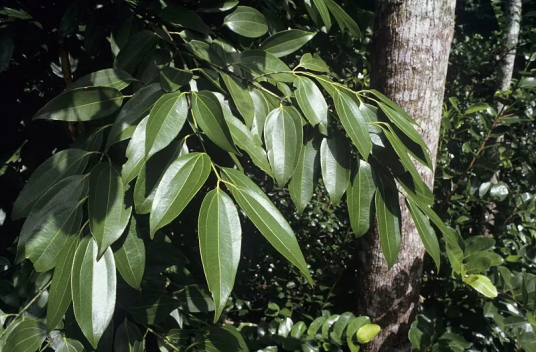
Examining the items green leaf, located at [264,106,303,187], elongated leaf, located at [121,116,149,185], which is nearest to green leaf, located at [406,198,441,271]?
green leaf, located at [264,106,303,187]

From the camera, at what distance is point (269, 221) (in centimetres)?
63

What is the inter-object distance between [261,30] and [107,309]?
2.83ft

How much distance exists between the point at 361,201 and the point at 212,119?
1.02 feet

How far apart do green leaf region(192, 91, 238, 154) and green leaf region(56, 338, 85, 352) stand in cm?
52

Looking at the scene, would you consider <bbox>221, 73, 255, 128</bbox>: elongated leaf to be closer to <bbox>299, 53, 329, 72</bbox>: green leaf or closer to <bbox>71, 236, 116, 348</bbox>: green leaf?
<bbox>299, 53, 329, 72</bbox>: green leaf

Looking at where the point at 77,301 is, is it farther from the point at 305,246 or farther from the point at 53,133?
the point at 305,246

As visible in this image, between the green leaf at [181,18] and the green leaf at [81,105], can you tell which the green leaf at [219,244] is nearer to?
the green leaf at [81,105]

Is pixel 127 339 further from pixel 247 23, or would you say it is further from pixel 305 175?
pixel 247 23

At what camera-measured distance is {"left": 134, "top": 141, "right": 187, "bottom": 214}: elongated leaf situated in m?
0.69

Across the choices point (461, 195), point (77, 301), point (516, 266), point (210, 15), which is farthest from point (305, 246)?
point (77, 301)

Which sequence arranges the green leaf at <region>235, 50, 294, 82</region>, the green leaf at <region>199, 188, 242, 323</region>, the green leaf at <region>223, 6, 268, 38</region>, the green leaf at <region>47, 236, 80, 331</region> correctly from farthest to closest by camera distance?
the green leaf at <region>223, 6, 268, 38</region>, the green leaf at <region>235, 50, 294, 82</region>, the green leaf at <region>47, 236, 80, 331</region>, the green leaf at <region>199, 188, 242, 323</region>

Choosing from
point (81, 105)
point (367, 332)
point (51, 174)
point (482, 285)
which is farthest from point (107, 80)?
point (482, 285)

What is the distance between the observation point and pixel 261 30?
1271mm

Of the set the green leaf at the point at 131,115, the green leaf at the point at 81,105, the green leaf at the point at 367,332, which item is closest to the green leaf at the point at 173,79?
the green leaf at the point at 131,115
